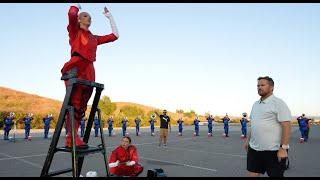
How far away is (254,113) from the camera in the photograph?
452cm

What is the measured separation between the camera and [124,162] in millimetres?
Result: 7137

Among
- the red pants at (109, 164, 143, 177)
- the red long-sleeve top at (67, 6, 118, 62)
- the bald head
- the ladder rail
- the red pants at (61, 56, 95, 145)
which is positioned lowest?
the red pants at (109, 164, 143, 177)

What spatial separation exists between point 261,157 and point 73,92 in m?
2.62

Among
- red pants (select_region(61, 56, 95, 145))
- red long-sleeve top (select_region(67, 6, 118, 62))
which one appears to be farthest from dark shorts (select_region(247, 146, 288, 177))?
red long-sleeve top (select_region(67, 6, 118, 62))

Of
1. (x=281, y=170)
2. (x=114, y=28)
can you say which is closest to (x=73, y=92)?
(x=114, y=28)

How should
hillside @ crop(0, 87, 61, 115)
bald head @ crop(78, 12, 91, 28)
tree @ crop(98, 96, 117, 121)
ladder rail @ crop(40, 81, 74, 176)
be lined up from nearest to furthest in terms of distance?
1. ladder rail @ crop(40, 81, 74, 176)
2. bald head @ crop(78, 12, 91, 28)
3. tree @ crop(98, 96, 117, 121)
4. hillside @ crop(0, 87, 61, 115)

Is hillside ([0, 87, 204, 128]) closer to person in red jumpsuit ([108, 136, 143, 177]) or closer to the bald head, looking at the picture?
person in red jumpsuit ([108, 136, 143, 177])

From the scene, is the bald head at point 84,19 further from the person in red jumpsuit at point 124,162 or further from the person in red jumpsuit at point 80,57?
the person in red jumpsuit at point 124,162

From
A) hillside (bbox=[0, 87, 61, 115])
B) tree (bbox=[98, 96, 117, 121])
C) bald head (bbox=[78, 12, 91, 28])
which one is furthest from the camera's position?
hillside (bbox=[0, 87, 61, 115])

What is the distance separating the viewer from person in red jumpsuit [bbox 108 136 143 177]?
7113 mm

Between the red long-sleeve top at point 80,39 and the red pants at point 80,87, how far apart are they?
0.08m

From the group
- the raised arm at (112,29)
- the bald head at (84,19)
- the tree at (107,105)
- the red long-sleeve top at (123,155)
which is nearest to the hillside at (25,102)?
the tree at (107,105)

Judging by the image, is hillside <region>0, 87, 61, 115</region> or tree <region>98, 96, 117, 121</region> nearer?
tree <region>98, 96, 117, 121</region>

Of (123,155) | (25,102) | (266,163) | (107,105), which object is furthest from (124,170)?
(25,102)
